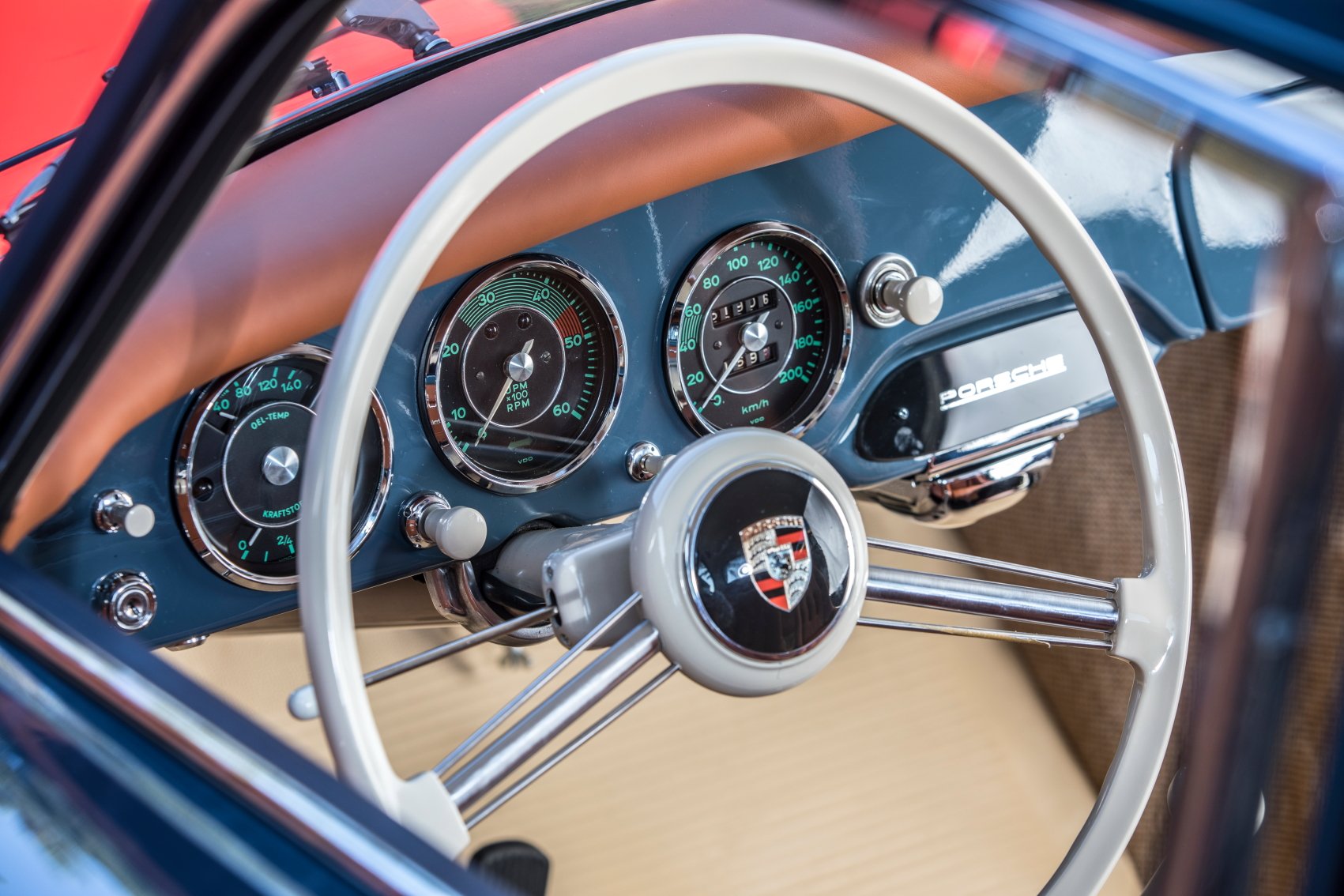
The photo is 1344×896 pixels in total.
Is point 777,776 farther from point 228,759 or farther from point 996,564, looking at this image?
point 228,759

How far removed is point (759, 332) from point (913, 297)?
189 mm

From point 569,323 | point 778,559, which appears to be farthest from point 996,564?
point 569,323

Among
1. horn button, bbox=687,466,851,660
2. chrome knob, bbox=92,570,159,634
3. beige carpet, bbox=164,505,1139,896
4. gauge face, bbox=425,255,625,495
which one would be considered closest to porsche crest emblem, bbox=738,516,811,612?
horn button, bbox=687,466,851,660

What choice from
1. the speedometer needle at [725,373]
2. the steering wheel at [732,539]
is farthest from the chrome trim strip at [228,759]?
the speedometer needle at [725,373]

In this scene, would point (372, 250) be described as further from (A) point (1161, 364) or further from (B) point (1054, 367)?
(A) point (1161, 364)

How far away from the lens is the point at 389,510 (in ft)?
4.55

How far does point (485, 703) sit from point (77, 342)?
160 cm

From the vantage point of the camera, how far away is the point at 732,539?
0.96 m

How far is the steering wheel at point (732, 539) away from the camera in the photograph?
2.67 feet

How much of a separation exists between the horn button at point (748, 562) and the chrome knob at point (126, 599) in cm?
56

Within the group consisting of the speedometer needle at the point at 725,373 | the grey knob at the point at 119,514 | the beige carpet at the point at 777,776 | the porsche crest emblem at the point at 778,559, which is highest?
the grey knob at the point at 119,514

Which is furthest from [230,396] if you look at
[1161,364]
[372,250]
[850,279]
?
[1161,364]

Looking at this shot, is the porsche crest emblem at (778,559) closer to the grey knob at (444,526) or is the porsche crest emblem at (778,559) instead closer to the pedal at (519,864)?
the grey knob at (444,526)

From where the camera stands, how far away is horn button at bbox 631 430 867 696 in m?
Answer: 0.94
